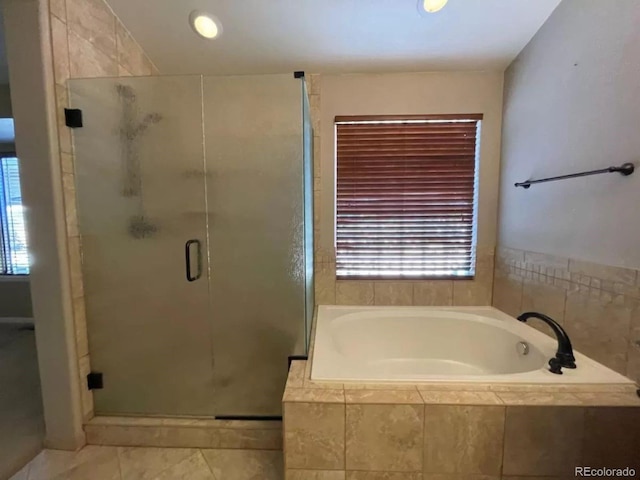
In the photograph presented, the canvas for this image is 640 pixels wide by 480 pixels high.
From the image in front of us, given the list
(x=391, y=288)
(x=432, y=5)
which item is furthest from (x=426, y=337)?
(x=432, y=5)

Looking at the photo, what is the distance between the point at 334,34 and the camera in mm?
1722

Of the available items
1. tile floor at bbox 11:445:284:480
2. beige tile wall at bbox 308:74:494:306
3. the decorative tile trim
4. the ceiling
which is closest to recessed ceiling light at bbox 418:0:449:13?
the ceiling

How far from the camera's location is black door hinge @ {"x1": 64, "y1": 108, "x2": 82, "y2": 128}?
139 cm

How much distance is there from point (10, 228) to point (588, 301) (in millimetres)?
5134

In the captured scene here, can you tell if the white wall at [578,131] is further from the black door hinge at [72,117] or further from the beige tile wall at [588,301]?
the black door hinge at [72,117]

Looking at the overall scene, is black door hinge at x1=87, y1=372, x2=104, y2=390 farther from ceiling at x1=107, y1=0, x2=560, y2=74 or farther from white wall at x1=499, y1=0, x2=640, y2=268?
white wall at x1=499, y1=0, x2=640, y2=268

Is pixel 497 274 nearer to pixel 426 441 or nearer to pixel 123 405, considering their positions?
pixel 426 441

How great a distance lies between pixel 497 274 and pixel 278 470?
6.17 feet

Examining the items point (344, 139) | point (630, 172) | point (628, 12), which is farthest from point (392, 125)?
point (630, 172)

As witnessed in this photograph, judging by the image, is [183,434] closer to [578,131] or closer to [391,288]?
[391,288]

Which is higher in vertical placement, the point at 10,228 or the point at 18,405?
the point at 10,228

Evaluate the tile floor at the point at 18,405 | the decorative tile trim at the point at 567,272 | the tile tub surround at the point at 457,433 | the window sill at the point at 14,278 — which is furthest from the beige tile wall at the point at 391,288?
the window sill at the point at 14,278

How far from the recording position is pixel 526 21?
1.62m

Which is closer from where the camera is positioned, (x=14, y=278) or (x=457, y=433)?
(x=457, y=433)
